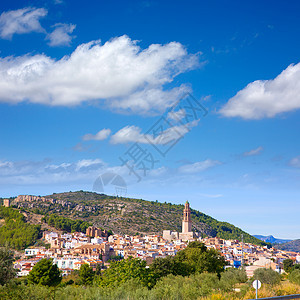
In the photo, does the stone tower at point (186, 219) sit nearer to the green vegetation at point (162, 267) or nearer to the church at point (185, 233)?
the church at point (185, 233)

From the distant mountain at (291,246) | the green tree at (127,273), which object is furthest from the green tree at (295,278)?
the distant mountain at (291,246)

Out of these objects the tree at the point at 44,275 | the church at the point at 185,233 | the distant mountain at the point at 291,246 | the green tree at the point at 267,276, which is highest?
the church at the point at 185,233

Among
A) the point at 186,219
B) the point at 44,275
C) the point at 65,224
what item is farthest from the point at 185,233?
the point at 44,275

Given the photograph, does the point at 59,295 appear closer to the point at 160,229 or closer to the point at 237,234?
the point at 160,229

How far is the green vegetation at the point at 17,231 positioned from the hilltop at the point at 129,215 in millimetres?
13743

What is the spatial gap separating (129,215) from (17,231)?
49420 millimetres

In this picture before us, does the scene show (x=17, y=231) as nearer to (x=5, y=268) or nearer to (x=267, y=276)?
→ (x=267, y=276)

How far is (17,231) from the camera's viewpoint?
8950 centimetres

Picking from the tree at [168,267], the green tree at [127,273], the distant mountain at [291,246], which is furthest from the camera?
the distant mountain at [291,246]

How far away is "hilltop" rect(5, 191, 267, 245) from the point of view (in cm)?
12492

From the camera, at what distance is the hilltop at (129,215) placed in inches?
4918

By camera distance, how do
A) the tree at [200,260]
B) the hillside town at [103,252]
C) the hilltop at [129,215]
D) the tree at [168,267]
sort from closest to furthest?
the tree at [168,267], the tree at [200,260], the hillside town at [103,252], the hilltop at [129,215]

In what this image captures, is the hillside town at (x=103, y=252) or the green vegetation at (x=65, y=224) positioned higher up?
the green vegetation at (x=65, y=224)

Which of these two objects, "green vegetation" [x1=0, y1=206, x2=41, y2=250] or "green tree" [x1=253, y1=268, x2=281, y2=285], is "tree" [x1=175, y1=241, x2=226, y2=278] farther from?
"green vegetation" [x1=0, y1=206, x2=41, y2=250]
